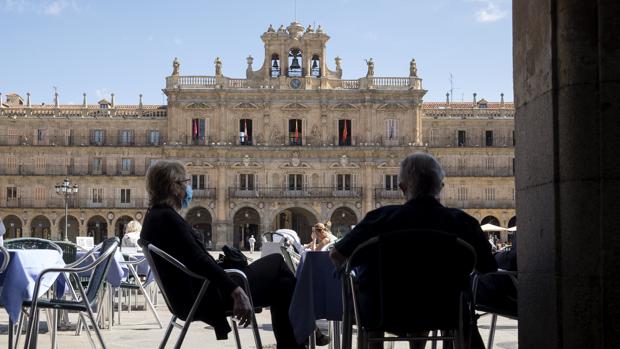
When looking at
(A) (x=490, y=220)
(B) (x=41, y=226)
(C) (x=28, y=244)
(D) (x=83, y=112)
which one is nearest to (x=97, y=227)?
(B) (x=41, y=226)

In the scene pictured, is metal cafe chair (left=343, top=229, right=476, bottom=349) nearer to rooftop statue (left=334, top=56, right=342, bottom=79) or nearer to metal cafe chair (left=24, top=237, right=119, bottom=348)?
metal cafe chair (left=24, top=237, right=119, bottom=348)

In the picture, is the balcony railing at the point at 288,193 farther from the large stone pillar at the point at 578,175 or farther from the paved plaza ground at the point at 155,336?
the large stone pillar at the point at 578,175

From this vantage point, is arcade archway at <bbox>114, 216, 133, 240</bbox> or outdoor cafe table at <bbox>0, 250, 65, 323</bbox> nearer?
outdoor cafe table at <bbox>0, 250, 65, 323</bbox>

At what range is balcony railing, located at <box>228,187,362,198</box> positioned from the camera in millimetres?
48875

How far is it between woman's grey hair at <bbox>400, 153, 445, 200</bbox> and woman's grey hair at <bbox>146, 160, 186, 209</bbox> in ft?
4.51

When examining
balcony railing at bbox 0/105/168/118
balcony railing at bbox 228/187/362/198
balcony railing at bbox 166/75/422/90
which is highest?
balcony railing at bbox 166/75/422/90

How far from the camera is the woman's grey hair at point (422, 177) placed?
4.28m

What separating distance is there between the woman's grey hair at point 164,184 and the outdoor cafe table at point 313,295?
0.87 m

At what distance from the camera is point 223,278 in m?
4.50

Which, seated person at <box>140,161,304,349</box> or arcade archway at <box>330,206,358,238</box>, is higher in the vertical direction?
seated person at <box>140,161,304,349</box>

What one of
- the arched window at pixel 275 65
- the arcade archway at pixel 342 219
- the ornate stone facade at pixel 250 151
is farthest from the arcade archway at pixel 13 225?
the arcade archway at pixel 342 219

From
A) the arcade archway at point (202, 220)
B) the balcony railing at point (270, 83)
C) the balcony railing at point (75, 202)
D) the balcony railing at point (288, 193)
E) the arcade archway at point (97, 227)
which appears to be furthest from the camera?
the arcade archway at point (97, 227)

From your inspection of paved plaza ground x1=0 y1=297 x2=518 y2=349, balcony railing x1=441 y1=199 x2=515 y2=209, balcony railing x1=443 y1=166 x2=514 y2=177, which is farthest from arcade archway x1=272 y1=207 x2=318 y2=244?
paved plaza ground x1=0 y1=297 x2=518 y2=349

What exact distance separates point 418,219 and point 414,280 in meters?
0.40
